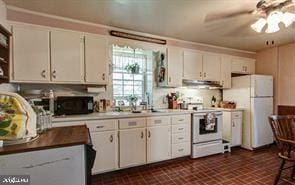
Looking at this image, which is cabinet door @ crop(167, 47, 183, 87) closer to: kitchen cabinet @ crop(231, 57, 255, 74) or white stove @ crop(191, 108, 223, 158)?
white stove @ crop(191, 108, 223, 158)

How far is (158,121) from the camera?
3.20 meters

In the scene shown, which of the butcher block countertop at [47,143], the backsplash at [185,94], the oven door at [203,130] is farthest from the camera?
the backsplash at [185,94]

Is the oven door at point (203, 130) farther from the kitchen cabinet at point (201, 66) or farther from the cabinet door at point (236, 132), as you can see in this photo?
the kitchen cabinet at point (201, 66)

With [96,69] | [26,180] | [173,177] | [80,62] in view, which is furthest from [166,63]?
[26,180]

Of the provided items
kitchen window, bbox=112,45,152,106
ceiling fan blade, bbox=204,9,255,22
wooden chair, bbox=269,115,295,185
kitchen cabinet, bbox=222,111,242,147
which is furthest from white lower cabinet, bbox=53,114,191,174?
ceiling fan blade, bbox=204,9,255,22

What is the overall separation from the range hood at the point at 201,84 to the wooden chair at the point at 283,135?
1919 mm

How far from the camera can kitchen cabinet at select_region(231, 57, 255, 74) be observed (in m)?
4.65

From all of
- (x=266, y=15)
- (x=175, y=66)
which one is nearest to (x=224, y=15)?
(x=266, y=15)

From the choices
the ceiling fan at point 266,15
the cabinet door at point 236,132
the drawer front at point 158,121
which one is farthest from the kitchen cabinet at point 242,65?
the drawer front at point 158,121

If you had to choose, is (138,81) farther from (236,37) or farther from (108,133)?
(236,37)

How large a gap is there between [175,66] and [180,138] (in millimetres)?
1396

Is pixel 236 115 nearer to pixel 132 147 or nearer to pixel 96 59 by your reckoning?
pixel 132 147

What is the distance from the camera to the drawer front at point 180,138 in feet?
11.1

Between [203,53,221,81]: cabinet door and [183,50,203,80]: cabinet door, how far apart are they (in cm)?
12
